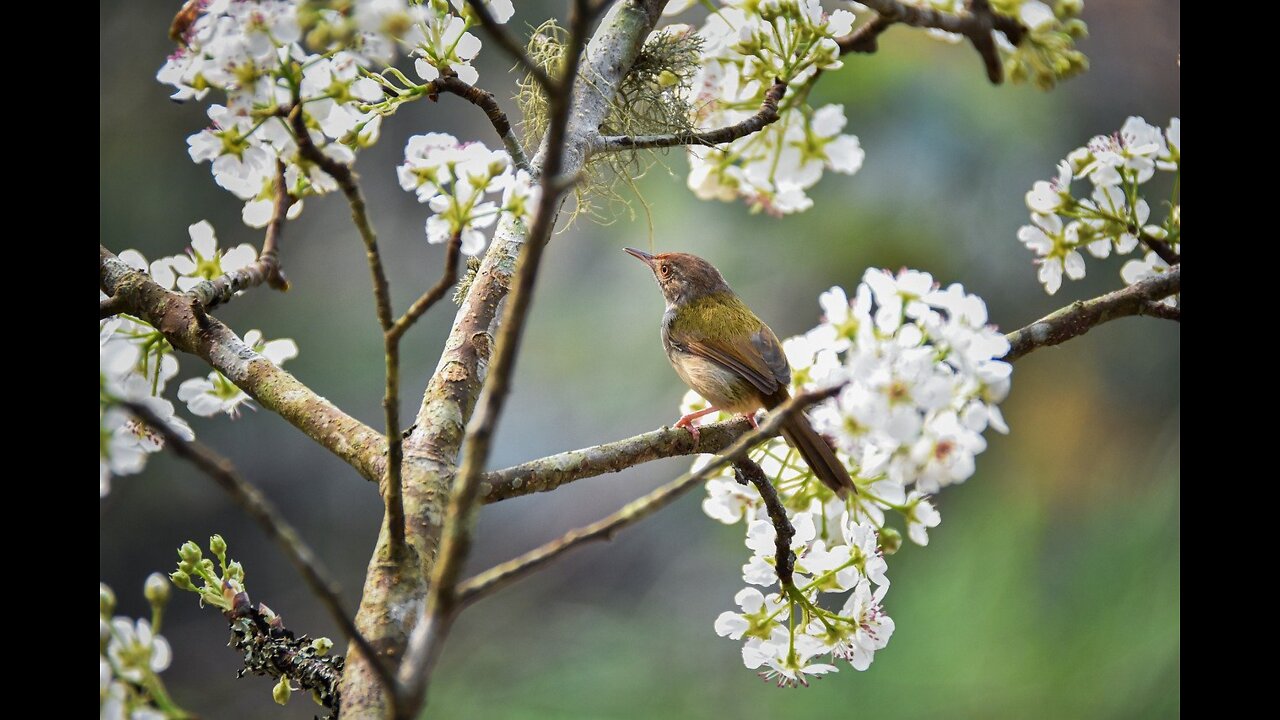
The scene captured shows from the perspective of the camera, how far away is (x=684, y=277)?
2.36m

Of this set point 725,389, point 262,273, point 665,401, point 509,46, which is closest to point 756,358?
point 725,389

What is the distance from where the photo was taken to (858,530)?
124 cm

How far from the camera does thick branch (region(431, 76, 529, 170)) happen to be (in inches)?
52.1

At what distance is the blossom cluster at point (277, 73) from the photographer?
87 cm

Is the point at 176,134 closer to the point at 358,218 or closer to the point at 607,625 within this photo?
the point at 607,625

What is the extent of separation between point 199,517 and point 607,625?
158cm

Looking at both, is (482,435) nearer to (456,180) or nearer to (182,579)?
(456,180)

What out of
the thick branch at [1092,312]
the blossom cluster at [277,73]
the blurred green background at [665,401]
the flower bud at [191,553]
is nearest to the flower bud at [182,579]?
the flower bud at [191,553]

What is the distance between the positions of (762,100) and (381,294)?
959 mm

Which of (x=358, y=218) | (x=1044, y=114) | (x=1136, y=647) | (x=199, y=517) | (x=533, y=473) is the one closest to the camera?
(x=358, y=218)

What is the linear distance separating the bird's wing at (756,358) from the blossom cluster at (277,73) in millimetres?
898

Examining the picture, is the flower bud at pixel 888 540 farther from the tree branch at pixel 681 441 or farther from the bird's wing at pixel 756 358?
the bird's wing at pixel 756 358
